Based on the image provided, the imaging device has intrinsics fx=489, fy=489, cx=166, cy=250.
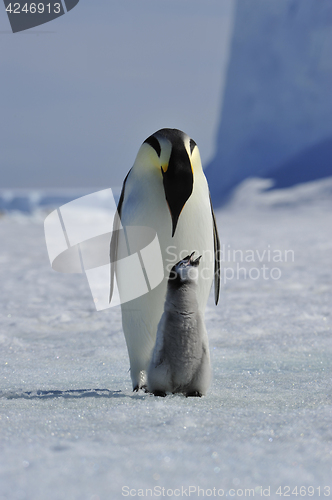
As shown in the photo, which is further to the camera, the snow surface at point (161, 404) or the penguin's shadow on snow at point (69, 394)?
the penguin's shadow on snow at point (69, 394)

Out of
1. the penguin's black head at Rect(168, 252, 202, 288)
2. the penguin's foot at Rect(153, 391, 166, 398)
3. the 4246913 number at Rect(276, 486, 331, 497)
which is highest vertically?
the penguin's black head at Rect(168, 252, 202, 288)

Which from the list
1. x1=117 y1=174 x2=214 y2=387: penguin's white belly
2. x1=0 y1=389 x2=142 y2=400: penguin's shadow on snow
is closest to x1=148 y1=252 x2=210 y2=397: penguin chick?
x1=0 y1=389 x2=142 y2=400: penguin's shadow on snow

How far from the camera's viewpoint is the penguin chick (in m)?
1.95

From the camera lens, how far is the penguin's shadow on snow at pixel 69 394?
200 centimetres

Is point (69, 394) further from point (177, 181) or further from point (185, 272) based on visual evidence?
point (177, 181)

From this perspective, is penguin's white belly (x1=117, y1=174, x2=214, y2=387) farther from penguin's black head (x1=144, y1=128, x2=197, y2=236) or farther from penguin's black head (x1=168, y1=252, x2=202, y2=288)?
penguin's black head (x1=168, y1=252, x2=202, y2=288)

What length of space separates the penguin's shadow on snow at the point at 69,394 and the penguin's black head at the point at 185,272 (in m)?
0.48

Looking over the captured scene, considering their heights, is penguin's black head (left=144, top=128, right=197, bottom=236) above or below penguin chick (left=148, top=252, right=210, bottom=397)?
above

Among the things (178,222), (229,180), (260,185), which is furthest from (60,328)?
(229,180)

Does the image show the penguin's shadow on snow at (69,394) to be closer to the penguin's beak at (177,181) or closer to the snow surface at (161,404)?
the snow surface at (161,404)

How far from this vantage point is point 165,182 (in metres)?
2.32

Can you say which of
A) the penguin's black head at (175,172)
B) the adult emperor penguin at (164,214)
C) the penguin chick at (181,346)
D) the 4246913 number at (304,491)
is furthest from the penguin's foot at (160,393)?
the 4246913 number at (304,491)

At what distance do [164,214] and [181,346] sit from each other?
2.32ft

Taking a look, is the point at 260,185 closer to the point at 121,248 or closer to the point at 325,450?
the point at 121,248
